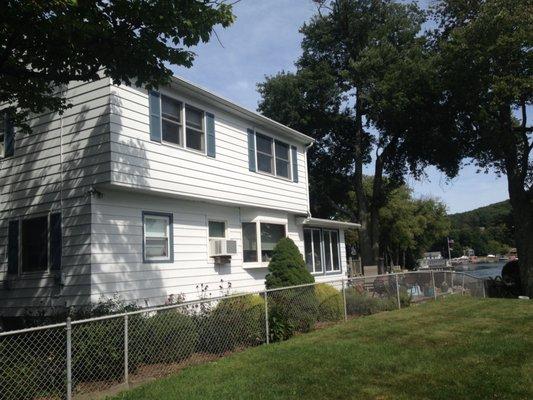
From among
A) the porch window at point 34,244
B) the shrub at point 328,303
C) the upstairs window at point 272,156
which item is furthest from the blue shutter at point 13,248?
the upstairs window at point 272,156

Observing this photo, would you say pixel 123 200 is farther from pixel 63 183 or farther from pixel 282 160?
pixel 282 160

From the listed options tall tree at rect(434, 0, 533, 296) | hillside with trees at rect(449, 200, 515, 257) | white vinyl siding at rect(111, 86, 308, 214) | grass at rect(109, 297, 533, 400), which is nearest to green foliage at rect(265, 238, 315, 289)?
white vinyl siding at rect(111, 86, 308, 214)

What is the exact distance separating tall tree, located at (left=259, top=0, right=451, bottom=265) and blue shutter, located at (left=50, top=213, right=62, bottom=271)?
62.1 ft

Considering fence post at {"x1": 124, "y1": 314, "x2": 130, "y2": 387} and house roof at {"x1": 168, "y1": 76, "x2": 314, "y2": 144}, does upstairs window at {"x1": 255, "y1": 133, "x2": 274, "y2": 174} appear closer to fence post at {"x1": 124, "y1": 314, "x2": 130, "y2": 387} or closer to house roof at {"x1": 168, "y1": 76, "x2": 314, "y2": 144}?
house roof at {"x1": 168, "y1": 76, "x2": 314, "y2": 144}

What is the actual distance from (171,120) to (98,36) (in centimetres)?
567

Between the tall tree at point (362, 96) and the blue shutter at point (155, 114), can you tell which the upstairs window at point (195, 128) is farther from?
the tall tree at point (362, 96)

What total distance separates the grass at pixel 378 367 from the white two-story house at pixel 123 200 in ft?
12.0

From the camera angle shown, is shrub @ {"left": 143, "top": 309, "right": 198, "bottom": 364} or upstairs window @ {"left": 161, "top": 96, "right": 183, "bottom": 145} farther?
upstairs window @ {"left": 161, "top": 96, "right": 183, "bottom": 145}

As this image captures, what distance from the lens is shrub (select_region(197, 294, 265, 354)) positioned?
9.14 metres

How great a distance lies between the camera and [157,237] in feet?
39.6

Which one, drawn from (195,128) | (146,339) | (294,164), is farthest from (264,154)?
(146,339)

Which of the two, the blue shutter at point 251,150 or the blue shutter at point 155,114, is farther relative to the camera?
the blue shutter at point 251,150

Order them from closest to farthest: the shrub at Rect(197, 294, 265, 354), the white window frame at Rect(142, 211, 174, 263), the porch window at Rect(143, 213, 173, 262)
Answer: the shrub at Rect(197, 294, 265, 354)
the white window frame at Rect(142, 211, 174, 263)
the porch window at Rect(143, 213, 173, 262)

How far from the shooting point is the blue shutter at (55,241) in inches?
433
